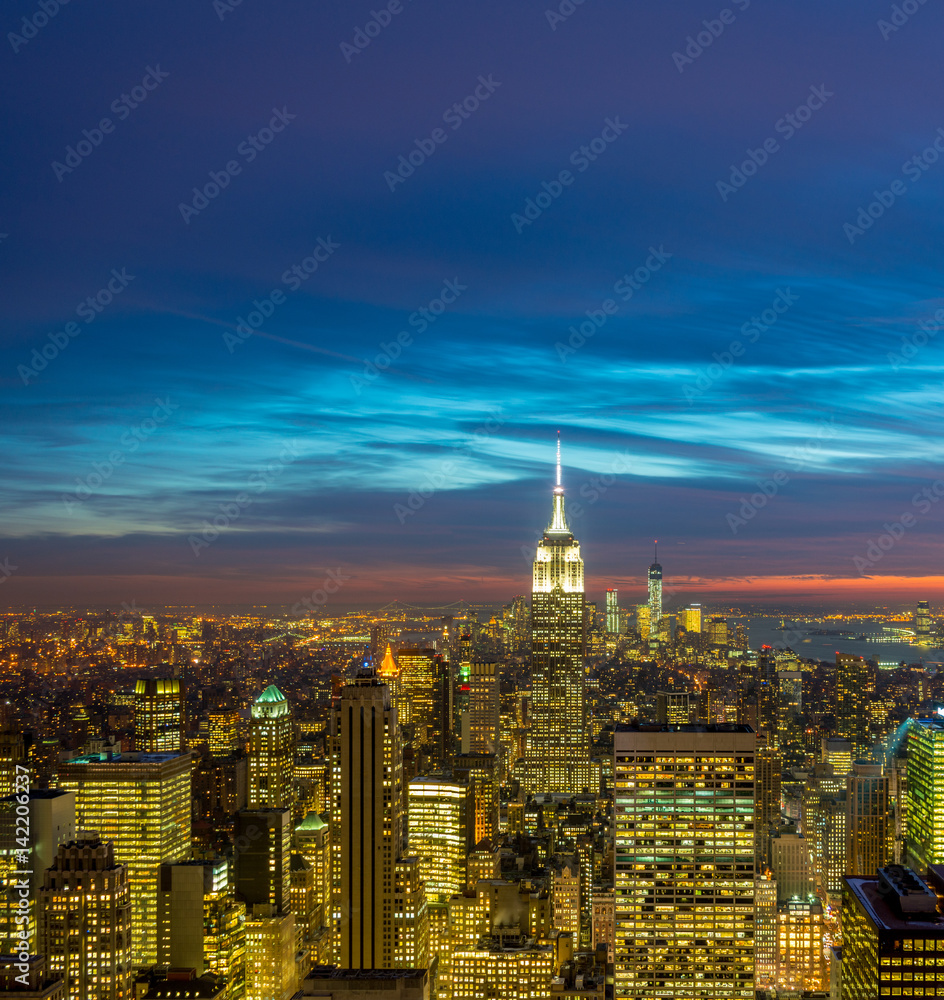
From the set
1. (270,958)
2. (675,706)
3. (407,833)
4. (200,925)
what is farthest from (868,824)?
(200,925)

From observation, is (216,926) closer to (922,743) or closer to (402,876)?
(402,876)

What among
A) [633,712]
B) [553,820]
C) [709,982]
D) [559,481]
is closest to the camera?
[709,982]

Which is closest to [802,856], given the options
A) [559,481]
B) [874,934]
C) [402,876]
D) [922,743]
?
[922,743]

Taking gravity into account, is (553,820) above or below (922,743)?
below

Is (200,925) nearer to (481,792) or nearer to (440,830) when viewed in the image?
(440,830)

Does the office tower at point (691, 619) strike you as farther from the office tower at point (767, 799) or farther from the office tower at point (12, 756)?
the office tower at point (12, 756)

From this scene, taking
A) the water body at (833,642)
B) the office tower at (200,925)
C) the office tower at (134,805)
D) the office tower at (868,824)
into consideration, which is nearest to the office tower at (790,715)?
the water body at (833,642)

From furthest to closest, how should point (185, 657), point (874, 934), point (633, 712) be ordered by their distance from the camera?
point (633, 712) → point (185, 657) → point (874, 934)

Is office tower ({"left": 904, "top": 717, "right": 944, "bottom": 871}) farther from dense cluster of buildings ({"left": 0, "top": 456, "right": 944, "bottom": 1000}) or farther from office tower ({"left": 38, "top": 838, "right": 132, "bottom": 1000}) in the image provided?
office tower ({"left": 38, "top": 838, "right": 132, "bottom": 1000})
